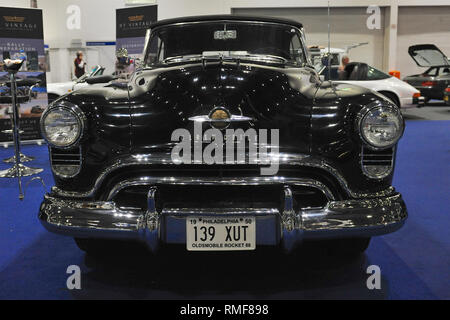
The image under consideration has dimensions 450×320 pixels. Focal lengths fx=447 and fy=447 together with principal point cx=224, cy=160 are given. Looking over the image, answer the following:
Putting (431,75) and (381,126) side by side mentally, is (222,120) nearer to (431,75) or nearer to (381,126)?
(381,126)

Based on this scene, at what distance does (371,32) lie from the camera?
1582 centimetres

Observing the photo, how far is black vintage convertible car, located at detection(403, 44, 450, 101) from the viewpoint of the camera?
1142 centimetres

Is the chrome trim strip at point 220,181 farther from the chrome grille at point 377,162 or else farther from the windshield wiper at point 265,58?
the windshield wiper at point 265,58

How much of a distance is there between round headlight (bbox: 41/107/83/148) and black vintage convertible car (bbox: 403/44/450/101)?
11063mm

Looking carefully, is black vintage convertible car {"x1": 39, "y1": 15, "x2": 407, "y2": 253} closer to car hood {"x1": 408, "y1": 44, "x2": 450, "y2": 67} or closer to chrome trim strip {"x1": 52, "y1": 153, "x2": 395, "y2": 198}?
chrome trim strip {"x1": 52, "y1": 153, "x2": 395, "y2": 198}

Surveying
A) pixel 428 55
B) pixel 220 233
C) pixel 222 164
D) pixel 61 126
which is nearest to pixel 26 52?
pixel 61 126

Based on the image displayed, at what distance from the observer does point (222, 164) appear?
6.66 feet

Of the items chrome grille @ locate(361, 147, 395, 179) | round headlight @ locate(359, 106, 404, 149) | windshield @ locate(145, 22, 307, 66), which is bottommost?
chrome grille @ locate(361, 147, 395, 179)

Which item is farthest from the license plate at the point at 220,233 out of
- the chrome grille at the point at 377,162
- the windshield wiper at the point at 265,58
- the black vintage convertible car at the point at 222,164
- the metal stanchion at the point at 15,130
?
the metal stanchion at the point at 15,130

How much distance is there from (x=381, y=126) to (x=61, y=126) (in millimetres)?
1553

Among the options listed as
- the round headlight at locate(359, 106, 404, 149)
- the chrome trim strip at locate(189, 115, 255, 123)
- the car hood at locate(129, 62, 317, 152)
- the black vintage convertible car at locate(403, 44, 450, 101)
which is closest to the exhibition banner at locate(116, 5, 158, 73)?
the car hood at locate(129, 62, 317, 152)

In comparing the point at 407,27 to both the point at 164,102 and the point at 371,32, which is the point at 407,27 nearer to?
the point at 371,32
